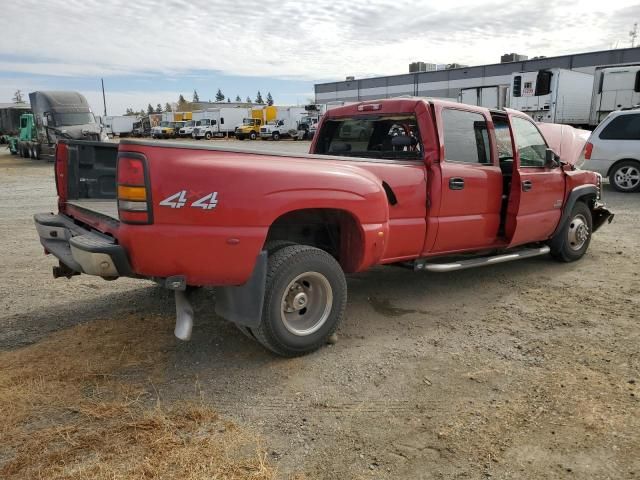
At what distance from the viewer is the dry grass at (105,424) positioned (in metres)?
2.52

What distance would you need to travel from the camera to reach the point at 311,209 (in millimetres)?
3791

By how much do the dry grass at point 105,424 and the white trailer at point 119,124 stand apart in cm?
6421

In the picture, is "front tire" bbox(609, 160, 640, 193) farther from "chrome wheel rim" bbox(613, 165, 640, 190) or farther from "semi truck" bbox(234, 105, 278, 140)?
"semi truck" bbox(234, 105, 278, 140)

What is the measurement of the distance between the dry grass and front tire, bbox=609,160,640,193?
38.9 feet

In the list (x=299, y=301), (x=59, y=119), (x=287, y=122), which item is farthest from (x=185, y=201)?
(x=287, y=122)

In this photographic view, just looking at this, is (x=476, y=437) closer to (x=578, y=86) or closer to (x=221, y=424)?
(x=221, y=424)

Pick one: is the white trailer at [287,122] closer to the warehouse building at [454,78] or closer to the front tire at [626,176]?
the warehouse building at [454,78]

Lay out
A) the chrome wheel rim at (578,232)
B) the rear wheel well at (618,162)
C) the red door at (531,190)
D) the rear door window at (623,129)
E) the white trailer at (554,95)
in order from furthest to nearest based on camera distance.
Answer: the white trailer at (554,95)
the rear wheel well at (618,162)
the rear door window at (623,129)
the chrome wheel rim at (578,232)
the red door at (531,190)

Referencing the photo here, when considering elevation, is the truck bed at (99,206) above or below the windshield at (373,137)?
below

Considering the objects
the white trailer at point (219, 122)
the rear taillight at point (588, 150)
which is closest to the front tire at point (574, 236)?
the rear taillight at point (588, 150)

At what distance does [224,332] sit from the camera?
423 cm

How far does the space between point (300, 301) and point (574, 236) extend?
13.5ft

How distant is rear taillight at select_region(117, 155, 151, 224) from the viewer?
2984 mm

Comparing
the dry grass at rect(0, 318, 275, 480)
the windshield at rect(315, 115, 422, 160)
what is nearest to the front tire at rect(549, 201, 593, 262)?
the windshield at rect(315, 115, 422, 160)
